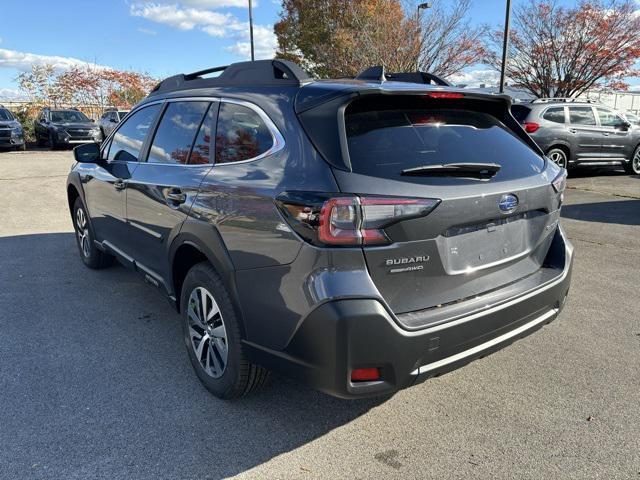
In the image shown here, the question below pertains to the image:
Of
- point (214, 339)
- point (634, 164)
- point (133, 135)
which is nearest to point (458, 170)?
point (214, 339)

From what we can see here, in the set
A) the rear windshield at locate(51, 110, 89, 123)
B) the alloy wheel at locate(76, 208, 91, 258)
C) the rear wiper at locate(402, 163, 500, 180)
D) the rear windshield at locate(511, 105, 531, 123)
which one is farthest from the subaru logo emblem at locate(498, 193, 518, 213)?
the rear windshield at locate(51, 110, 89, 123)

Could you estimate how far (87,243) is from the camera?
5.48 m

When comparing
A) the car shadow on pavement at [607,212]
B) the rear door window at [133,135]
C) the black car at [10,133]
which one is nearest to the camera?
the rear door window at [133,135]

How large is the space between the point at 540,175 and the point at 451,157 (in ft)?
2.19

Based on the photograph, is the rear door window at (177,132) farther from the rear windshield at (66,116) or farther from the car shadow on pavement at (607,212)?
the rear windshield at (66,116)

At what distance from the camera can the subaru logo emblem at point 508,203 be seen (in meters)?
2.56

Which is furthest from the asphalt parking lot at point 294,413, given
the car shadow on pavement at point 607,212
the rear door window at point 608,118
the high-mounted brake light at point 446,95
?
the rear door window at point 608,118

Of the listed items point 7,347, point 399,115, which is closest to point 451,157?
point 399,115

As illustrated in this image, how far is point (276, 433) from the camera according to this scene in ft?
8.95

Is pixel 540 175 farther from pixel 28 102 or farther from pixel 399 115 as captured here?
pixel 28 102

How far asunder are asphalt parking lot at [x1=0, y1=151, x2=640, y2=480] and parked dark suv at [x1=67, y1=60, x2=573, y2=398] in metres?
0.33

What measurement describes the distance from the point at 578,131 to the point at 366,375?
39.8 ft

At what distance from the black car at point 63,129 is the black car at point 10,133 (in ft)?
3.69

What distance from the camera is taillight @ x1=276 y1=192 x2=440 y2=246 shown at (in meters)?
2.18
